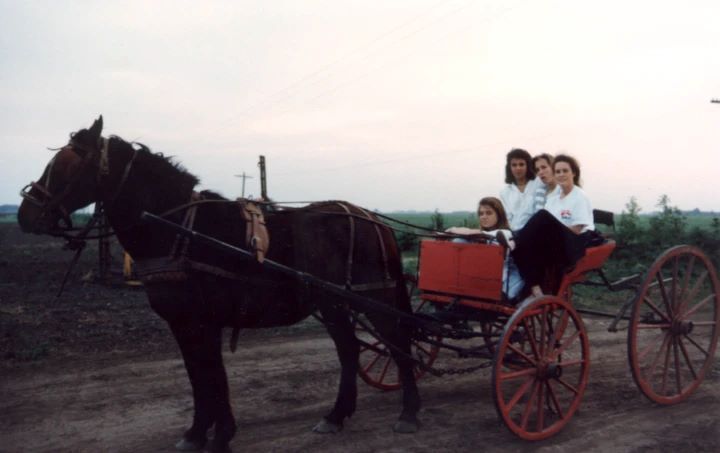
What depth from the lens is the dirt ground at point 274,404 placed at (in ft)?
16.5

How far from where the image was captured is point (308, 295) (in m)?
5.09

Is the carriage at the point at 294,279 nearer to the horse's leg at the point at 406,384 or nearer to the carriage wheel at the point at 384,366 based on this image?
the horse's leg at the point at 406,384

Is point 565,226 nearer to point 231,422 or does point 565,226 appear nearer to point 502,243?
point 502,243

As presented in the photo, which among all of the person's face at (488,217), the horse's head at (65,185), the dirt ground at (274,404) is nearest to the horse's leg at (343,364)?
the dirt ground at (274,404)

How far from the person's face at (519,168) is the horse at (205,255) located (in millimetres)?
1995

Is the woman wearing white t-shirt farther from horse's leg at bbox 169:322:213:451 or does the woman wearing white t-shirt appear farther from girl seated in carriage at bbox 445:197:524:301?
horse's leg at bbox 169:322:213:451

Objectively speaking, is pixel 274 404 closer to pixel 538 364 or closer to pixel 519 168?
pixel 538 364

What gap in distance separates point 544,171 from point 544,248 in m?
1.19

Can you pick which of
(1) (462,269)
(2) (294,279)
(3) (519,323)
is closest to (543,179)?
(1) (462,269)

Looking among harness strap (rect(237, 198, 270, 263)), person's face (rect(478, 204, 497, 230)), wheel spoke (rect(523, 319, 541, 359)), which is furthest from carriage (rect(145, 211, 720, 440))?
person's face (rect(478, 204, 497, 230))

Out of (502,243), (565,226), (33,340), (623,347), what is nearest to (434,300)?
(502,243)

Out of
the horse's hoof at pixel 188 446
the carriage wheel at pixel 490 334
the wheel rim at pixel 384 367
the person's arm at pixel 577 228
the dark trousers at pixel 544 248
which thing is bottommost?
the horse's hoof at pixel 188 446

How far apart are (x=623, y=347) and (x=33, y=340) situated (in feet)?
25.9

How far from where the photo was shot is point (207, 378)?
478cm
